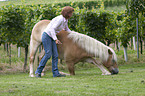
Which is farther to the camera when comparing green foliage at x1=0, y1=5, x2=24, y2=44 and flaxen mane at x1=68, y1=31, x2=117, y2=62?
green foliage at x1=0, y1=5, x2=24, y2=44

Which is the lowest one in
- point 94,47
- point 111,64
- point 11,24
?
point 111,64

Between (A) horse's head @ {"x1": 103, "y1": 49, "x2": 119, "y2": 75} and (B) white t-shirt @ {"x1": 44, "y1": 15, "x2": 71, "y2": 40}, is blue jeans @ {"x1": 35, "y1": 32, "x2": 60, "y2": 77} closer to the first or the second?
(B) white t-shirt @ {"x1": 44, "y1": 15, "x2": 71, "y2": 40}

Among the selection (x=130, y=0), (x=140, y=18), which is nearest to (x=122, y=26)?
(x=140, y=18)

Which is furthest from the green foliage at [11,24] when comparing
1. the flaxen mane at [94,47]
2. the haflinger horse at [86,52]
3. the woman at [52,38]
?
the flaxen mane at [94,47]

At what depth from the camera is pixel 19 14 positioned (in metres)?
10.5

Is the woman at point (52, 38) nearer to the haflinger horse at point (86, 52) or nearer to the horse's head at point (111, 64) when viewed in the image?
the haflinger horse at point (86, 52)

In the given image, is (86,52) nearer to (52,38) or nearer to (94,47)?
(94,47)

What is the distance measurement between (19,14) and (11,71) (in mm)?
2498

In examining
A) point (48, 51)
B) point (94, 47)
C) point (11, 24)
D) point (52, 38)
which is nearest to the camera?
point (48, 51)

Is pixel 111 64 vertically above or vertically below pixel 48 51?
below

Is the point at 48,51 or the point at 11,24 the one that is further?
the point at 11,24

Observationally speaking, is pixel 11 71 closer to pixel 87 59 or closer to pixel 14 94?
pixel 87 59

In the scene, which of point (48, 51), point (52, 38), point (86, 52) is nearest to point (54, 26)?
point (52, 38)

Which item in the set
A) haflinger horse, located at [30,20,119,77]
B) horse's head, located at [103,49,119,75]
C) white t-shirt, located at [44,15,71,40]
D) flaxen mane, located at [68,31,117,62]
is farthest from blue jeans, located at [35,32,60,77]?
horse's head, located at [103,49,119,75]
